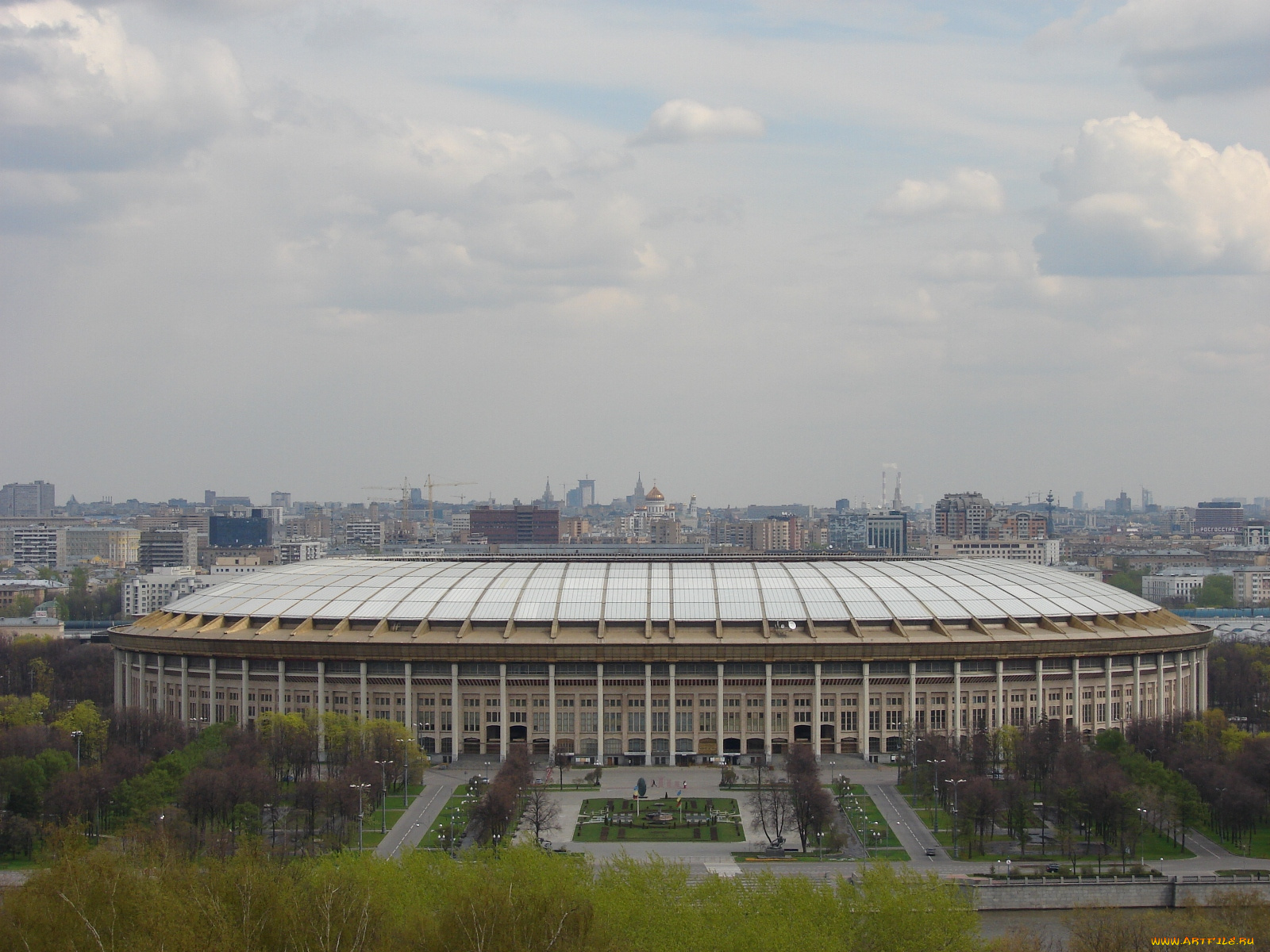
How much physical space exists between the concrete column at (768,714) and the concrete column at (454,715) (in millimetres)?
20444

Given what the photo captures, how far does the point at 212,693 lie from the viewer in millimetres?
107188

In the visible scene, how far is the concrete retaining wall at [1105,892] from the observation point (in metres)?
68.2

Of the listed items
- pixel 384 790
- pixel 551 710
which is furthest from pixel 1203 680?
pixel 384 790

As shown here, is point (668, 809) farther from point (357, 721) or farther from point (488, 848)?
point (357, 721)

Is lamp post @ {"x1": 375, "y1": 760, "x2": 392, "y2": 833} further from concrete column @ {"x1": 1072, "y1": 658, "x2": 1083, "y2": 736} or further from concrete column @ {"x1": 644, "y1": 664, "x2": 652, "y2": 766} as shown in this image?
concrete column @ {"x1": 1072, "y1": 658, "x2": 1083, "y2": 736}

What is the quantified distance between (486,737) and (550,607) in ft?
32.6

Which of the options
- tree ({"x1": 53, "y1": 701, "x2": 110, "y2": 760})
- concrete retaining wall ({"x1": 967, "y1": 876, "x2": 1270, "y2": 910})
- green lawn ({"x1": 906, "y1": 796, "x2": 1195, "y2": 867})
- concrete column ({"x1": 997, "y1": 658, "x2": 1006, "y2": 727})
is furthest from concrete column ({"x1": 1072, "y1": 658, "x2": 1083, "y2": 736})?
tree ({"x1": 53, "y1": 701, "x2": 110, "y2": 760})

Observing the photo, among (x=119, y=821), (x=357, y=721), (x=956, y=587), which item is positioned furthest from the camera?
(x=956, y=587)

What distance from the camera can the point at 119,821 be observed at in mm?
78062

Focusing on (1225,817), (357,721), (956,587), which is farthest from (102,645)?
(1225,817)

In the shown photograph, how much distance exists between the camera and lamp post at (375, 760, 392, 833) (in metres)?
80.9

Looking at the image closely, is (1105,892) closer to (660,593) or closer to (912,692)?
(912,692)

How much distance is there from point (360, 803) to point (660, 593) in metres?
35.9

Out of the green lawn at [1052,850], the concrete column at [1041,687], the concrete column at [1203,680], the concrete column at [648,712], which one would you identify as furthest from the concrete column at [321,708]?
the concrete column at [1203,680]
